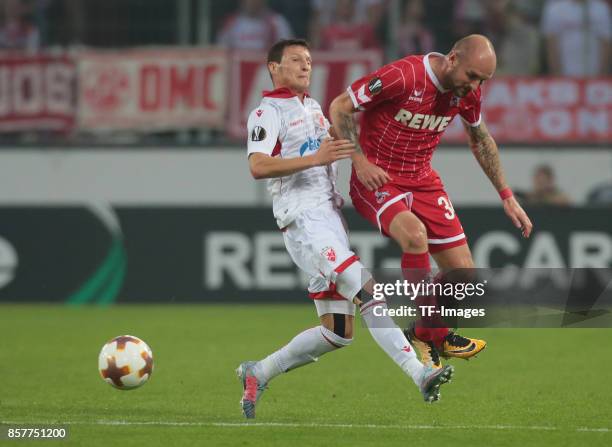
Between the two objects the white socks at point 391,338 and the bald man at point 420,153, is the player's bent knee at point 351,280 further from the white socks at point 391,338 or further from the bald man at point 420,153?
the bald man at point 420,153

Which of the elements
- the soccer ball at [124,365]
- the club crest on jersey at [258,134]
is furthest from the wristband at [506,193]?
the soccer ball at [124,365]

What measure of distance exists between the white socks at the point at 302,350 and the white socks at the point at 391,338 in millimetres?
214

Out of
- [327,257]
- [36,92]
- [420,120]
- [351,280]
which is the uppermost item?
[420,120]

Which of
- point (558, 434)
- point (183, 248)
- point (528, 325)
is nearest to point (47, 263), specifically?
point (183, 248)

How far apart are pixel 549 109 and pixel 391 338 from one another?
9251mm

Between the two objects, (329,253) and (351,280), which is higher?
(329,253)

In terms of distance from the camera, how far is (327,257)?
23.4ft

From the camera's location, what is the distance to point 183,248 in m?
15.0

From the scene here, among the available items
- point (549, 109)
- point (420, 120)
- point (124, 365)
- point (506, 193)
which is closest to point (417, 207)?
point (420, 120)

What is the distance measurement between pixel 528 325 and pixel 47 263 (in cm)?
575

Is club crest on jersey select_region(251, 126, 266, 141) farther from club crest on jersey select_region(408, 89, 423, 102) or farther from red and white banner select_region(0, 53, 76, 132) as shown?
red and white banner select_region(0, 53, 76, 132)

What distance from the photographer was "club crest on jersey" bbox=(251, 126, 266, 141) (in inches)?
284

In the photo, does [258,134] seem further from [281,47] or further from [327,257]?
[327,257]

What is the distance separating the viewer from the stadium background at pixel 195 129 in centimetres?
1499
